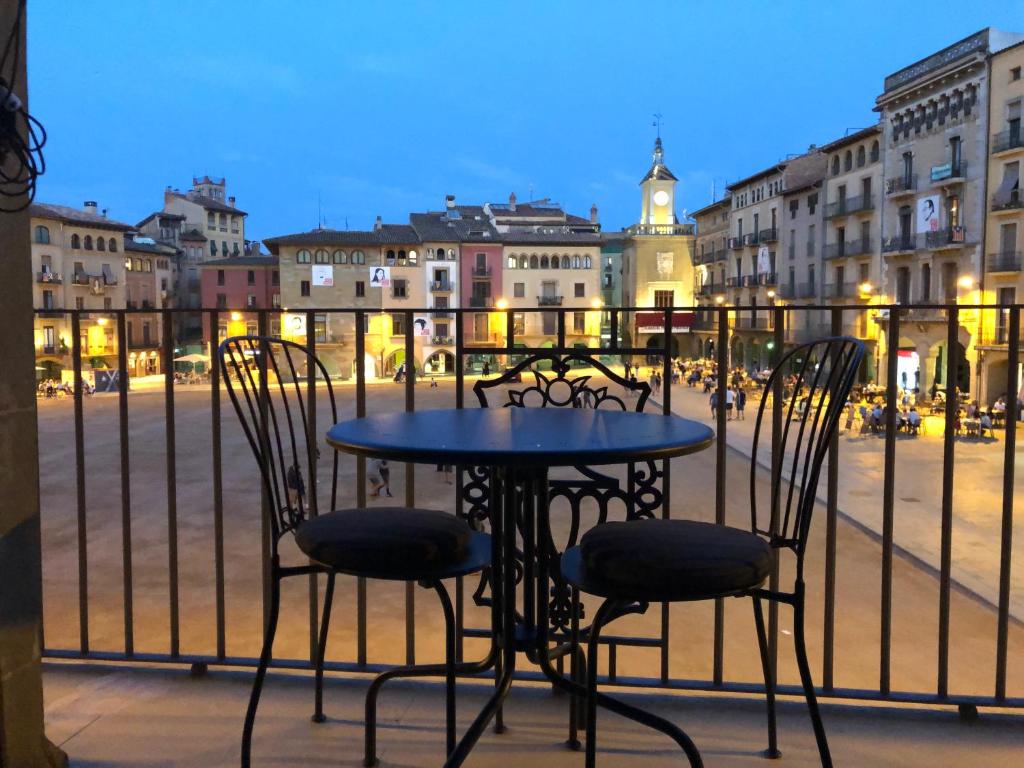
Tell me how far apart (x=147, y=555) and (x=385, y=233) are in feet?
134

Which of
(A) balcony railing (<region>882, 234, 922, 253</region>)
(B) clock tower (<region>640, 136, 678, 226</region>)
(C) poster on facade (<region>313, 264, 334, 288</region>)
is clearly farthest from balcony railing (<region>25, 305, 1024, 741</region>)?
(B) clock tower (<region>640, 136, 678, 226</region>)

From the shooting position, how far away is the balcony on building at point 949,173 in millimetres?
30045

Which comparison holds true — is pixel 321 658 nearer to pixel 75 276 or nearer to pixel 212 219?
pixel 75 276

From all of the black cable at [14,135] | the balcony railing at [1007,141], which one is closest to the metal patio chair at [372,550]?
the black cable at [14,135]

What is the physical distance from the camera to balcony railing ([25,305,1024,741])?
261 centimetres

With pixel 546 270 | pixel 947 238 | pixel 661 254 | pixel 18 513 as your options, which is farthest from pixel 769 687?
pixel 661 254

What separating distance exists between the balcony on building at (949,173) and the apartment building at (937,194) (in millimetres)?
36

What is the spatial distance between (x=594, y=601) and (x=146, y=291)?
2164 inches

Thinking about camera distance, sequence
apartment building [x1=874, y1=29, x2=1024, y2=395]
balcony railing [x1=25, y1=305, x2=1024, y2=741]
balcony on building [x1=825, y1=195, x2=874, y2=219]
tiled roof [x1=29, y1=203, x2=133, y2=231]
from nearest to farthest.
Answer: balcony railing [x1=25, y1=305, x2=1024, y2=741] → apartment building [x1=874, y1=29, x2=1024, y2=395] → balcony on building [x1=825, y1=195, x2=874, y2=219] → tiled roof [x1=29, y1=203, x2=133, y2=231]

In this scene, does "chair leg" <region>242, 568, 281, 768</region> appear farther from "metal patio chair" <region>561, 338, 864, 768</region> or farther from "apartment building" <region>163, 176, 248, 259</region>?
"apartment building" <region>163, 176, 248, 259</region>

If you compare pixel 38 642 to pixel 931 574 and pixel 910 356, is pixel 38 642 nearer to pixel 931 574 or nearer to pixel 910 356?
pixel 931 574

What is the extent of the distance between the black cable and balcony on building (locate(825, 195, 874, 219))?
3872cm

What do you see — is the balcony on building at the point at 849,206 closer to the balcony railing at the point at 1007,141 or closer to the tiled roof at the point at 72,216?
the balcony railing at the point at 1007,141

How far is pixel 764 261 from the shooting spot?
156 ft
